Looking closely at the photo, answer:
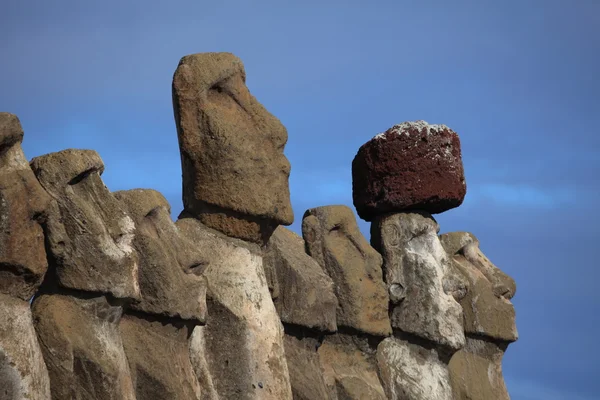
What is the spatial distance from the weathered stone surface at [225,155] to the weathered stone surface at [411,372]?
2.23m

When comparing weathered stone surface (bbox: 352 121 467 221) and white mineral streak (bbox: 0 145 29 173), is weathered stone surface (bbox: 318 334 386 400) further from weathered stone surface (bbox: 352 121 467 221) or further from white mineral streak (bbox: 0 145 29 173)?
white mineral streak (bbox: 0 145 29 173)

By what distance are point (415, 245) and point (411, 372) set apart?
1.14m

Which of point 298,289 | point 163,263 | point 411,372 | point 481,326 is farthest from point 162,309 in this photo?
point 481,326

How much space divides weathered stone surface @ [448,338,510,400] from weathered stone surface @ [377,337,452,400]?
17 cm

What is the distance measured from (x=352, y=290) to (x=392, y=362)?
37.8 inches

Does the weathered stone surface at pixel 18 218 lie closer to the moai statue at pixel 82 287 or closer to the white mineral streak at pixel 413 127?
the moai statue at pixel 82 287

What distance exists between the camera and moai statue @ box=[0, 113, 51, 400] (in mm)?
7801

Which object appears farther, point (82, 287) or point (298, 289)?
point (298, 289)

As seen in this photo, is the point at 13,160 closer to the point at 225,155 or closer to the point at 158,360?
the point at 158,360

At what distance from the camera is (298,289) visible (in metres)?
10.5

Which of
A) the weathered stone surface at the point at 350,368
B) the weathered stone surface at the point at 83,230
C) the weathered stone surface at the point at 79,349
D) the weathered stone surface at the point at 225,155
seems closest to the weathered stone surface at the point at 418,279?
the weathered stone surface at the point at 350,368

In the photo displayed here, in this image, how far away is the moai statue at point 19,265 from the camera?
780cm

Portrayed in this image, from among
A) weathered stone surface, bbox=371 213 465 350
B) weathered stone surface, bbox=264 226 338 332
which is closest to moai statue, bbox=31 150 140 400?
weathered stone surface, bbox=264 226 338 332

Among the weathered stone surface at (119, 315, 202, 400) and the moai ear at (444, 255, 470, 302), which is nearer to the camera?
the weathered stone surface at (119, 315, 202, 400)
